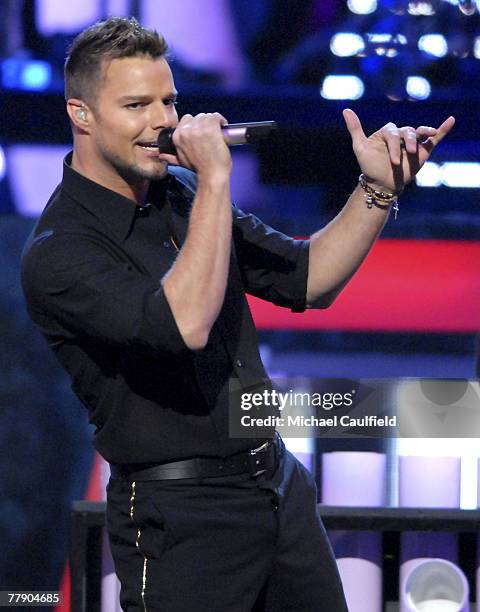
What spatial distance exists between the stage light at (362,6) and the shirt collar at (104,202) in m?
1.41

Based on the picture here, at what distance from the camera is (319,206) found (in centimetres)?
319

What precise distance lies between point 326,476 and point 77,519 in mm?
517

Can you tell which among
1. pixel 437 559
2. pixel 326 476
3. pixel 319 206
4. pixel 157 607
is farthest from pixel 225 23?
pixel 157 607

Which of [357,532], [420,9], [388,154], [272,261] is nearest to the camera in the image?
[388,154]

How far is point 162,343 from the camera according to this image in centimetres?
164

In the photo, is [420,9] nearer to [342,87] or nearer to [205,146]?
[342,87]

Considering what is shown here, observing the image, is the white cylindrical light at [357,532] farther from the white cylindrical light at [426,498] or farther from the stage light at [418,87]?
the stage light at [418,87]

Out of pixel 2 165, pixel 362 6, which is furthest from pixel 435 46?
pixel 2 165

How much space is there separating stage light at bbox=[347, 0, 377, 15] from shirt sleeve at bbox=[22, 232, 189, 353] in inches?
59.6

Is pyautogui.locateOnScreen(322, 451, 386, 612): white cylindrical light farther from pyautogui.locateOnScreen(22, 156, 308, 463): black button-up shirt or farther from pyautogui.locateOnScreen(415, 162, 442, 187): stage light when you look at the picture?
pyautogui.locateOnScreen(415, 162, 442, 187): stage light

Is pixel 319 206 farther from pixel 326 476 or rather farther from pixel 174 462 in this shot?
pixel 174 462

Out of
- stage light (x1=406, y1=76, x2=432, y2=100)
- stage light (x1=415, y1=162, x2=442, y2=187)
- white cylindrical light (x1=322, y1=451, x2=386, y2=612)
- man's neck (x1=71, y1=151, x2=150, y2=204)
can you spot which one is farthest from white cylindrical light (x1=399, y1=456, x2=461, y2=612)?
stage light (x1=406, y1=76, x2=432, y2=100)

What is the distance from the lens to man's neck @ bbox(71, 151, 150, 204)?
1860 millimetres

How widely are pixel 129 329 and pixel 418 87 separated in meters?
1.68
